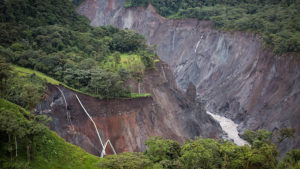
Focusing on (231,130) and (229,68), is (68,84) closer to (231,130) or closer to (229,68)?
(231,130)

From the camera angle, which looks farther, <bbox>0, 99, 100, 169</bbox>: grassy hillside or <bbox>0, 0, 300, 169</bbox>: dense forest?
<bbox>0, 0, 300, 169</bbox>: dense forest

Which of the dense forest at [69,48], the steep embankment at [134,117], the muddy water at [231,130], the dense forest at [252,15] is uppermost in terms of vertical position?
the dense forest at [252,15]

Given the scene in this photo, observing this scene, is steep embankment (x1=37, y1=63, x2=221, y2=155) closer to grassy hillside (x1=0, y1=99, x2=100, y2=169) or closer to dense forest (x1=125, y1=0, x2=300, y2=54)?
grassy hillside (x1=0, y1=99, x2=100, y2=169)

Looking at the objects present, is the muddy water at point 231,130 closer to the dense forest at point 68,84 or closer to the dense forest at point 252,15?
the dense forest at point 68,84

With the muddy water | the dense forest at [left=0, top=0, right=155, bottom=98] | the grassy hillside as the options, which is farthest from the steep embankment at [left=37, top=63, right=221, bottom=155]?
the grassy hillside

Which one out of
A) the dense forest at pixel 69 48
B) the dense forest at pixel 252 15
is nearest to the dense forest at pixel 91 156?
the dense forest at pixel 69 48

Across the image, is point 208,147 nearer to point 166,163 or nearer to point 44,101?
point 166,163

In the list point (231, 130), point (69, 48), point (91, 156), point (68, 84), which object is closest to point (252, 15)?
point (231, 130)
